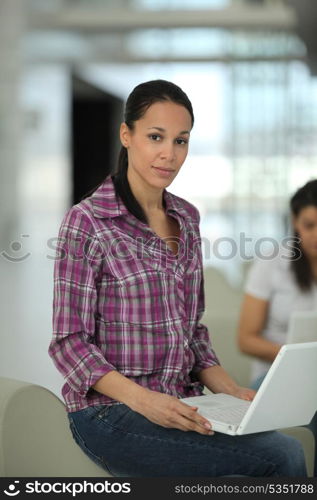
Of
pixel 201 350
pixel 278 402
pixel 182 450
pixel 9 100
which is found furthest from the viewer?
pixel 9 100

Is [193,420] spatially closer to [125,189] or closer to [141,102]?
[125,189]

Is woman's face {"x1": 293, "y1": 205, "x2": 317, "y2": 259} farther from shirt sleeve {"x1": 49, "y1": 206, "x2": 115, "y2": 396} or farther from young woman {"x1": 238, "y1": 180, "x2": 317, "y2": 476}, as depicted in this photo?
shirt sleeve {"x1": 49, "y1": 206, "x2": 115, "y2": 396}

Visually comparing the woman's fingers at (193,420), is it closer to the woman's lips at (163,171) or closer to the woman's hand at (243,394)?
the woman's hand at (243,394)

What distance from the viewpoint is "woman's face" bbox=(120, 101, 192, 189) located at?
73.0 inches

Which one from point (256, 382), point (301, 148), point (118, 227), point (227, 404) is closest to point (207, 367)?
point (227, 404)

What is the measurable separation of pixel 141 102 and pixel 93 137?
16.8 metres

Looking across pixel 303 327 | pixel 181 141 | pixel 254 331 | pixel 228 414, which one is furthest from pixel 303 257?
pixel 228 414

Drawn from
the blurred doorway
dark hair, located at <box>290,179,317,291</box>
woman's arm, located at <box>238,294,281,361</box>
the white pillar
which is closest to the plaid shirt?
woman's arm, located at <box>238,294,281,361</box>

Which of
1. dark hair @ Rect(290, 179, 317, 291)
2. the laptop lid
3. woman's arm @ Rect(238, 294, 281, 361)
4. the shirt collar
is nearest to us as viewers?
the laptop lid

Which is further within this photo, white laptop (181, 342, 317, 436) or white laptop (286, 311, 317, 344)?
white laptop (286, 311, 317, 344)

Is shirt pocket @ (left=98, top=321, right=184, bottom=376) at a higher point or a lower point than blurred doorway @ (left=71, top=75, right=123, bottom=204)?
lower

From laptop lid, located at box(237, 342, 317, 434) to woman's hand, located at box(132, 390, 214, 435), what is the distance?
108 millimetres

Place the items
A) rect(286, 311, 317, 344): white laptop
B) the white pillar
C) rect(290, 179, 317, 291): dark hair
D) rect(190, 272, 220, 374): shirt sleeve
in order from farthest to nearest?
the white pillar, rect(290, 179, 317, 291): dark hair, rect(286, 311, 317, 344): white laptop, rect(190, 272, 220, 374): shirt sleeve

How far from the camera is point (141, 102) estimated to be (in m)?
1.86
